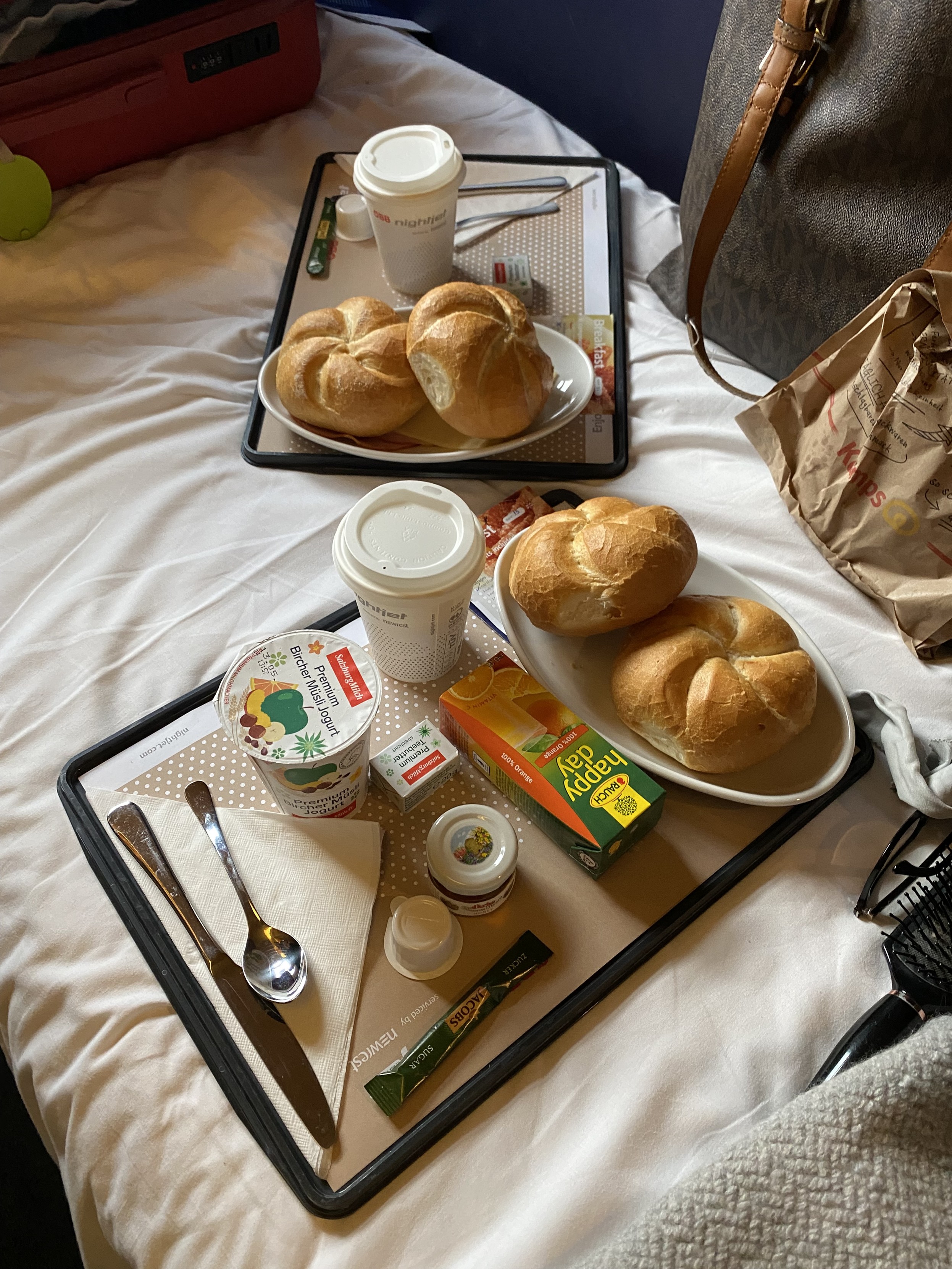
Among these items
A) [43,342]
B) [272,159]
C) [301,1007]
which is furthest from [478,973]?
[272,159]

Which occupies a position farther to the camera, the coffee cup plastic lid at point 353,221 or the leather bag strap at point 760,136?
the coffee cup plastic lid at point 353,221

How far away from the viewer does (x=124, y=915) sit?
0.67 m

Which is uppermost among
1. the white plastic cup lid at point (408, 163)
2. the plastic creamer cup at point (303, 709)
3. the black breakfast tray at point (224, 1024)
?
the white plastic cup lid at point (408, 163)

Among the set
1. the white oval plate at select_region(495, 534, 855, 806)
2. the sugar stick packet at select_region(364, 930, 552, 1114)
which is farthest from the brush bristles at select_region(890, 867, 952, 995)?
the sugar stick packet at select_region(364, 930, 552, 1114)

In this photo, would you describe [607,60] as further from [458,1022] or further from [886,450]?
[458,1022]

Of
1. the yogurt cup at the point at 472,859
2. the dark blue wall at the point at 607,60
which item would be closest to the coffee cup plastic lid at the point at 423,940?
the yogurt cup at the point at 472,859

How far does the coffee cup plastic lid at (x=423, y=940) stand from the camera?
63 centimetres

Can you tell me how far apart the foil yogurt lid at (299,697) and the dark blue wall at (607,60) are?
1.06m

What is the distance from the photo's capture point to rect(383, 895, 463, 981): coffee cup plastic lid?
629 millimetres

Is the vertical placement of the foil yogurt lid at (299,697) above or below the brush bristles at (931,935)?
above

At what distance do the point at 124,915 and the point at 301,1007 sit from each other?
0.15 metres

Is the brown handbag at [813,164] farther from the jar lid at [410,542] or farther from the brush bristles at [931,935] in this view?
the brush bristles at [931,935]

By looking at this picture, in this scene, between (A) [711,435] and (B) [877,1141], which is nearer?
(B) [877,1141]

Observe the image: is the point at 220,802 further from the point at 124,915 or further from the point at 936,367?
the point at 936,367
